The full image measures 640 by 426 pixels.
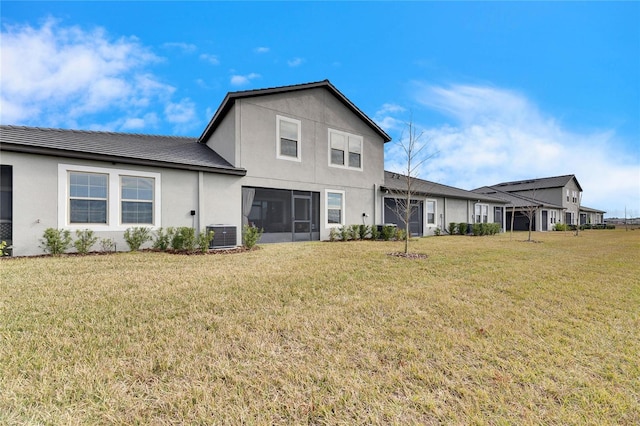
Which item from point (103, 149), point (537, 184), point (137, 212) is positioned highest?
Result: point (537, 184)

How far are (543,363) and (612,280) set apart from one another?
5647 mm

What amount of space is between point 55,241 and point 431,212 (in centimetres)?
1890

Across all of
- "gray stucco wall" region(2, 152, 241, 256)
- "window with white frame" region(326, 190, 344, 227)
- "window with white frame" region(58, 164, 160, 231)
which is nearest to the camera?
"gray stucco wall" region(2, 152, 241, 256)

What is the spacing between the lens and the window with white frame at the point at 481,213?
2267cm

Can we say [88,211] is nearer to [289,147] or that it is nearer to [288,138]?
[289,147]

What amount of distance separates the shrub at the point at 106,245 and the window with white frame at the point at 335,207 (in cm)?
875

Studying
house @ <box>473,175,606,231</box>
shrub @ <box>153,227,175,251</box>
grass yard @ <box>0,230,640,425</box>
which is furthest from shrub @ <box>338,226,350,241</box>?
house @ <box>473,175,606,231</box>

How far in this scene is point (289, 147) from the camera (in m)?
12.8

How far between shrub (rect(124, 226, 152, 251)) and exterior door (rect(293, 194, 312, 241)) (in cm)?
611

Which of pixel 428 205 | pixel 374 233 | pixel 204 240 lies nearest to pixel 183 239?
pixel 204 240

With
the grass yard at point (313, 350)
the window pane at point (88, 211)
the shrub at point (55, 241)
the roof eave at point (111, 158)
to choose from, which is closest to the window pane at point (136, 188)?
the roof eave at point (111, 158)

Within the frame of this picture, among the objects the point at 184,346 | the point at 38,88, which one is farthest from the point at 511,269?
the point at 38,88

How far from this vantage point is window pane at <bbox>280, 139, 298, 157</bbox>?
1265 centimetres

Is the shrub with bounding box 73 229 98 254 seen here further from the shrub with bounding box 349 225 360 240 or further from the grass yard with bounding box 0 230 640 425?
the shrub with bounding box 349 225 360 240
